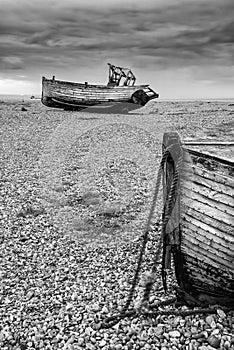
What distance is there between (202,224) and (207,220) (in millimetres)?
117

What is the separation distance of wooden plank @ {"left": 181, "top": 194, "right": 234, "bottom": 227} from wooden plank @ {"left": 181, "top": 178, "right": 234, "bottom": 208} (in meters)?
0.13

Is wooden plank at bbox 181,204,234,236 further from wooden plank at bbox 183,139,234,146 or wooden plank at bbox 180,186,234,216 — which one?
wooden plank at bbox 183,139,234,146

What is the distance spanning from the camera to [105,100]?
40375mm

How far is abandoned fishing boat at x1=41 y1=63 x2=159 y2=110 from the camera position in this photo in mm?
39781

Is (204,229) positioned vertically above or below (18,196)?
above

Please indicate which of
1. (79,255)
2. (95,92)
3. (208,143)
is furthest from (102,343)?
(95,92)

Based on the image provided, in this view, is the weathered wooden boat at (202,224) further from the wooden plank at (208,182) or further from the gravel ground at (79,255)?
the gravel ground at (79,255)

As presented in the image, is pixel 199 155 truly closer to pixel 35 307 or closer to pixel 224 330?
pixel 224 330

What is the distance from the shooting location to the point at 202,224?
5984mm

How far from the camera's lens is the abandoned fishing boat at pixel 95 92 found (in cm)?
3978

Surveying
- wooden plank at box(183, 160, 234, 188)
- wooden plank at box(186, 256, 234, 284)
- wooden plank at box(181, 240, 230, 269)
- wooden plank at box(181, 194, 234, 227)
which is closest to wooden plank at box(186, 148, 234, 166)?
wooden plank at box(183, 160, 234, 188)

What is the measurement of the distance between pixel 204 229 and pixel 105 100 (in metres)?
35.4

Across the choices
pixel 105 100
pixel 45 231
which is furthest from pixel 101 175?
pixel 105 100

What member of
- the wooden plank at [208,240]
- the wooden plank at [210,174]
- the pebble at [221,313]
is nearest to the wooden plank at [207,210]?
the wooden plank at [208,240]
